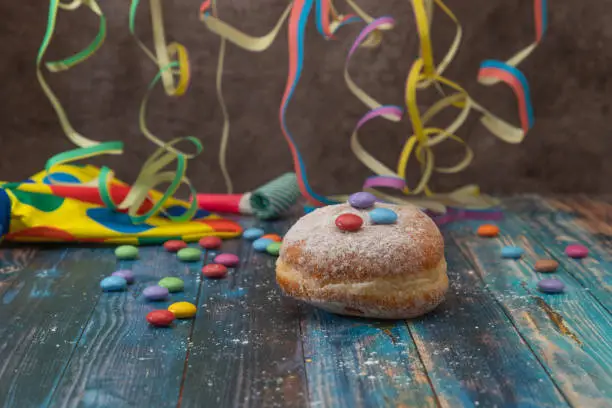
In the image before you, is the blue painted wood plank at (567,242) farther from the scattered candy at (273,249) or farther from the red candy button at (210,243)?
the red candy button at (210,243)

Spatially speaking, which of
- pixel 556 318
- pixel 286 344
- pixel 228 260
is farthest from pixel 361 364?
pixel 228 260

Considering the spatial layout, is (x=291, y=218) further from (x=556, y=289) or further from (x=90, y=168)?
(x=556, y=289)

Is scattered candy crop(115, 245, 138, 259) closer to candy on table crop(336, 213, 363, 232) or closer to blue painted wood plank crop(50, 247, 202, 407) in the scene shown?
blue painted wood plank crop(50, 247, 202, 407)

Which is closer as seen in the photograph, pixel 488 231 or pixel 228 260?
pixel 228 260

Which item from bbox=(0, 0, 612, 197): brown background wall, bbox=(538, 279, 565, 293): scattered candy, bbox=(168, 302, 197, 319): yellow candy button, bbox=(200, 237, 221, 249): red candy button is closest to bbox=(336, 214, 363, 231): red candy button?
bbox=(168, 302, 197, 319): yellow candy button

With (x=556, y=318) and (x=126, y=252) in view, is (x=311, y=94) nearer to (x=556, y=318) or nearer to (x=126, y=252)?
(x=126, y=252)
